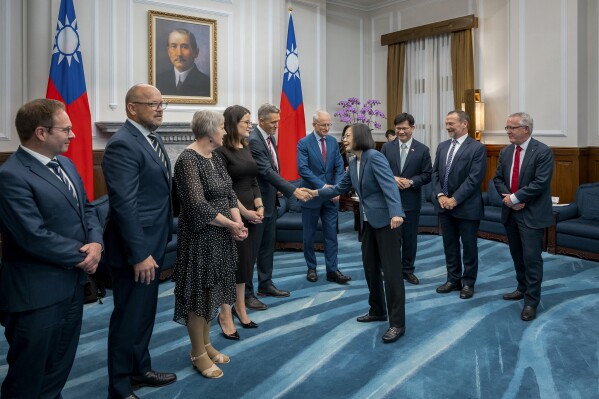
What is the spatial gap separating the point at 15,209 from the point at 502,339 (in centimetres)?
305

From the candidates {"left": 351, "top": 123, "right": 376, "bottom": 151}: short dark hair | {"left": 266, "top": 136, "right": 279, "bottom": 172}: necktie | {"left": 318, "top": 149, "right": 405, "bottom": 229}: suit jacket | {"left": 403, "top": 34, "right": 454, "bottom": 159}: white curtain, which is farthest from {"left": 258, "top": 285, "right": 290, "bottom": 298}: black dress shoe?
{"left": 403, "top": 34, "right": 454, "bottom": 159}: white curtain

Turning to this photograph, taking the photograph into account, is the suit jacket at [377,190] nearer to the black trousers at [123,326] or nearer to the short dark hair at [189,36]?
the black trousers at [123,326]

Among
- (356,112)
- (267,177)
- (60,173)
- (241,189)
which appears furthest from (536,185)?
(356,112)

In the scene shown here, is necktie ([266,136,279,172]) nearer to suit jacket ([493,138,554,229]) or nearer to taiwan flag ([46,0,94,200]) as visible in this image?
suit jacket ([493,138,554,229])

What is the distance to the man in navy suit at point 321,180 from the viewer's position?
15.8 feet

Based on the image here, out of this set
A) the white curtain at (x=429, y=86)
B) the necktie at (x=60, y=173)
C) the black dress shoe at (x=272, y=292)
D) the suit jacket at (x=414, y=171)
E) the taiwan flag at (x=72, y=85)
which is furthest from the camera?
the white curtain at (x=429, y=86)

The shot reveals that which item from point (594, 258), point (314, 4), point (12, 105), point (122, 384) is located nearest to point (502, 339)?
point (122, 384)

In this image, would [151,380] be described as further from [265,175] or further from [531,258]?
[531,258]

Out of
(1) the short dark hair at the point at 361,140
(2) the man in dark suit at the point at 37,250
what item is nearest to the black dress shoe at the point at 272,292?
(1) the short dark hair at the point at 361,140

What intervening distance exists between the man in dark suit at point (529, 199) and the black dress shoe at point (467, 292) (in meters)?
0.47

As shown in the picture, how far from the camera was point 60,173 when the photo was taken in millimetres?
2074

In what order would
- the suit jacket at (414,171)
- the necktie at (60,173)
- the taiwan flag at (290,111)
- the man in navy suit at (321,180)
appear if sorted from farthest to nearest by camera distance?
the taiwan flag at (290,111), the man in navy suit at (321,180), the suit jacket at (414,171), the necktie at (60,173)

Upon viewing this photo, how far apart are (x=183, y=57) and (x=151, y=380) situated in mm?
5647

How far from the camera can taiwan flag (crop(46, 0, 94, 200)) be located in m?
5.99
